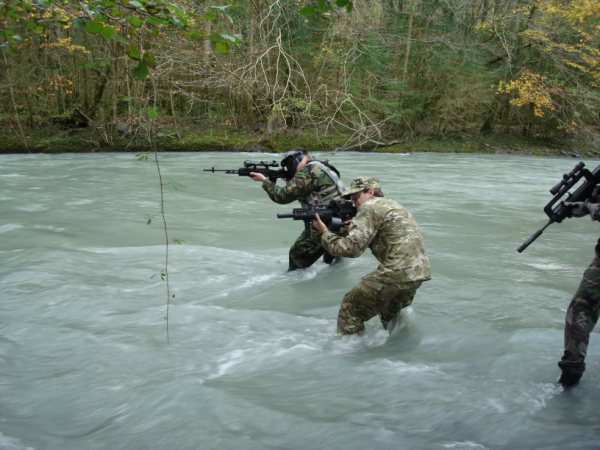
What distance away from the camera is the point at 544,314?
21.4ft

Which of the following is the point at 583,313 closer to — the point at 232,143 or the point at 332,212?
the point at 332,212

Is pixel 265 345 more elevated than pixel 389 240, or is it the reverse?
pixel 389 240

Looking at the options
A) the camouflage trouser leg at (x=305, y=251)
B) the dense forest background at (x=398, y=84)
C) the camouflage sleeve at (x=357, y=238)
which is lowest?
the camouflage trouser leg at (x=305, y=251)

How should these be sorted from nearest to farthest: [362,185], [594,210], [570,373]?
[594,210] < [570,373] < [362,185]

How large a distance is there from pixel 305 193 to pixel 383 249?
2223 millimetres

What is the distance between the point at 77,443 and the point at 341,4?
341cm

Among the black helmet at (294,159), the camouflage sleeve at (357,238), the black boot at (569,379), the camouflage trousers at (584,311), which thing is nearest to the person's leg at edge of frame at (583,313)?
the camouflage trousers at (584,311)

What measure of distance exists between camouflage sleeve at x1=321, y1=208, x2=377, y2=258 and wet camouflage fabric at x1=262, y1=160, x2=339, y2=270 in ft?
6.37

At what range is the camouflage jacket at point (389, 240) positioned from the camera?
504 centimetres

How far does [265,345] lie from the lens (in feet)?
18.5

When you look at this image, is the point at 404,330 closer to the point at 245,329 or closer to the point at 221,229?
the point at 245,329

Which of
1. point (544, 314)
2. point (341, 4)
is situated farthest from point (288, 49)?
→ point (341, 4)

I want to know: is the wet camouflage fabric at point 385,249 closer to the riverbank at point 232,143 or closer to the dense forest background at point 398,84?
the riverbank at point 232,143

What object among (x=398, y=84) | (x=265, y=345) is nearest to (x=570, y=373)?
(x=265, y=345)
